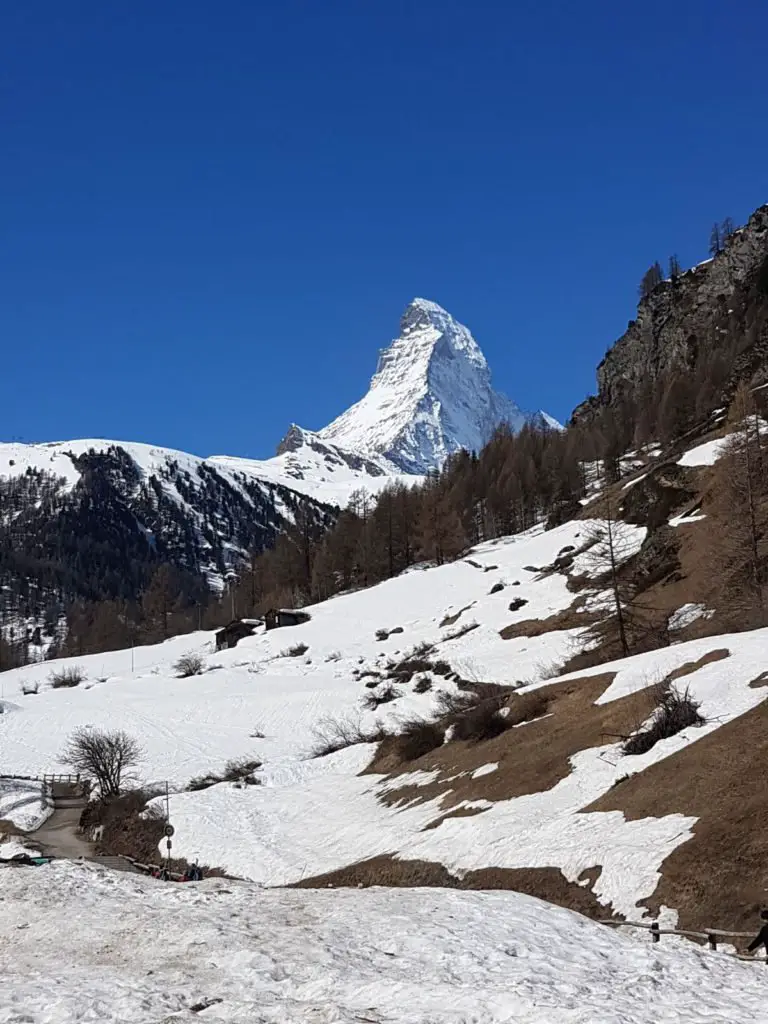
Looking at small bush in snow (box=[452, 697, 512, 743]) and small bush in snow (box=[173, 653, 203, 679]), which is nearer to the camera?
small bush in snow (box=[452, 697, 512, 743])

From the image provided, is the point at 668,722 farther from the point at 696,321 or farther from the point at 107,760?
the point at 696,321

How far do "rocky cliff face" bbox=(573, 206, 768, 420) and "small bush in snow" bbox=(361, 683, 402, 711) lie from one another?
8367cm

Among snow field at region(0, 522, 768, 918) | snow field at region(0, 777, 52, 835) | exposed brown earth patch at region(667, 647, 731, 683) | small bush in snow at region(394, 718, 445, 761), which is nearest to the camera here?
snow field at region(0, 522, 768, 918)

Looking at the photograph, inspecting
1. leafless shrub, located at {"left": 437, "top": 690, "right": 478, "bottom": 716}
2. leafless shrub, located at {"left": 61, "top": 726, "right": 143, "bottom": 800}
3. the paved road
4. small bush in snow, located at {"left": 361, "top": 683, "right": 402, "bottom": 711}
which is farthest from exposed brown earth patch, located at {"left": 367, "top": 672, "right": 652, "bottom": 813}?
leafless shrub, located at {"left": 61, "top": 726, "right": 143, "bottom": 800}

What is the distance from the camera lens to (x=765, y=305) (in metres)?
137

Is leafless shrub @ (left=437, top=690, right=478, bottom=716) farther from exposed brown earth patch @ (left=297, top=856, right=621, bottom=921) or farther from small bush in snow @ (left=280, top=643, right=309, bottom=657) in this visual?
small bush in snow @ (left=280, top=643, right=309, bottom=657)

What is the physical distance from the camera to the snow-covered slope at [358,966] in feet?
33.5

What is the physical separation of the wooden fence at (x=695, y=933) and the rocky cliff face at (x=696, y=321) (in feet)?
388

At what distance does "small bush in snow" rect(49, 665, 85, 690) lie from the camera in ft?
300

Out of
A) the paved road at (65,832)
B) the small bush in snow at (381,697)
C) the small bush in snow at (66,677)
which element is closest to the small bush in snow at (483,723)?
the paved road at (65,832)

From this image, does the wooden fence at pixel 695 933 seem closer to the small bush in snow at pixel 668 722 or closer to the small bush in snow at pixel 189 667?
the small bush in snow at pixel 668 722

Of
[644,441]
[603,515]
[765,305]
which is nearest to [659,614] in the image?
[603,515]

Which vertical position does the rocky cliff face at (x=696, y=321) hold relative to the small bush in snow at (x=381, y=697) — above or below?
above

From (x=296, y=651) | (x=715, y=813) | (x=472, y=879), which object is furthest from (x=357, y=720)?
(x=715, y=813)
